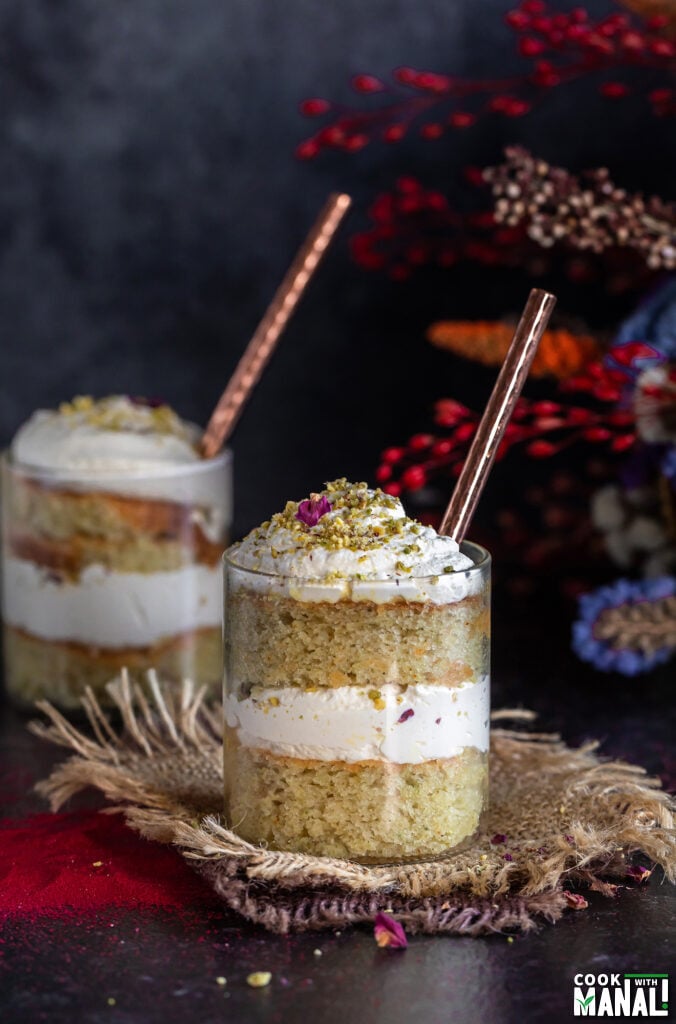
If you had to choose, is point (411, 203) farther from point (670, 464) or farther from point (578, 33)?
point (670, 464)

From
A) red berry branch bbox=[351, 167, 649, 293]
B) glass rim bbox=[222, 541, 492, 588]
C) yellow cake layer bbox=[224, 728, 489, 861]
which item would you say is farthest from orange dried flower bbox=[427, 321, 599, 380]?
yellow cake layer bbox=[224, 728, 489, 861]

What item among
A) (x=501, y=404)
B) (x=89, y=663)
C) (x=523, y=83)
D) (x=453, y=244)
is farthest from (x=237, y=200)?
(x=501, y=404)

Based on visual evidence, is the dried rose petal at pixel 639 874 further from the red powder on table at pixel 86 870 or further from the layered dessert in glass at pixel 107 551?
the layered dessert in glass at pixel 107 551

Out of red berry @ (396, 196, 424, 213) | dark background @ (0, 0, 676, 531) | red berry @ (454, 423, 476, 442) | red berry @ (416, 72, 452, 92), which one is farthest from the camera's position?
dark background @ (0, 0, 676, 531)

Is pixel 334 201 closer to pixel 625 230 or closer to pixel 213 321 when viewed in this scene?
pixel 625 230

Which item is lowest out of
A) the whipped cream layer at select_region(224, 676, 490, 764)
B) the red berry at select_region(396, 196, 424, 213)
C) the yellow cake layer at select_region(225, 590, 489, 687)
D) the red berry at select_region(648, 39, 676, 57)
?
the whipped cream layer at select_region(224, 676, 490, 764)

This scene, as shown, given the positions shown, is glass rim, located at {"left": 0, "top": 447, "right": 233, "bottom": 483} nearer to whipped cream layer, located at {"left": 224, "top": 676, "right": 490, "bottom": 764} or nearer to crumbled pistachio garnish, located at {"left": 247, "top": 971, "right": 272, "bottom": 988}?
whipped cream layer, located at {"left": 224, "top": 676, "right": 490, "bottom": 764}

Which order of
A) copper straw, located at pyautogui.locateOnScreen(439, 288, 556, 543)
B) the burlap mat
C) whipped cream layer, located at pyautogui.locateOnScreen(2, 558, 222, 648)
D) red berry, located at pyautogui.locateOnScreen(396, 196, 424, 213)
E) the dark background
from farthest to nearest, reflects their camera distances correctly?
the dark background → red berry, located at pyautogui.locateOnScreen(396, 196, 424, 213) → whipped cream layer, located at pyautogui.locateOnScreen(2, 558, 222, 648) → copper straw, located at pyautogui.locateOnScreen(439, 288, 556, 543) → the burlap mat
